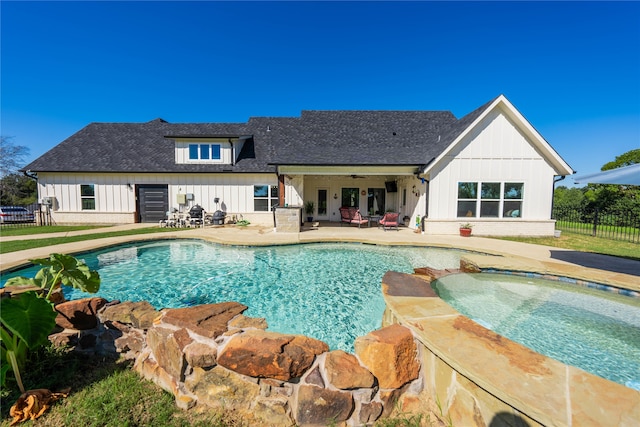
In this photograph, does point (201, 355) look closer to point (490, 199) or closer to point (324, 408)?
point (324, 408)

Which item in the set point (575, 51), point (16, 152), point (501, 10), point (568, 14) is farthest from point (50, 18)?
point (16, 152)

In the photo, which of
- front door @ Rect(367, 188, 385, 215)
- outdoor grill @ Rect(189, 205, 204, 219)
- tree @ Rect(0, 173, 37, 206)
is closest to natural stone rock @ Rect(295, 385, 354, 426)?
outdoor grill @ Rect(189, 205, 204, 219)

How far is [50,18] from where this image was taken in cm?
875

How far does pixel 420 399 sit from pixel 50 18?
1439 cm

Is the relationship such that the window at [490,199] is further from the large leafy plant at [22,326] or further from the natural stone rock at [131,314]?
the large leafy plant at [22,326]

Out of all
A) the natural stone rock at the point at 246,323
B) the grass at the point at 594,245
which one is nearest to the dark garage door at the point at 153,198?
the natural stone rock at the point at 246,323

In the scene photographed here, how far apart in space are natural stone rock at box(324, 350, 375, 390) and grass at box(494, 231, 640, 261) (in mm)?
10512

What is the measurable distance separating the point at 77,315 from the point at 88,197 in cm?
1764

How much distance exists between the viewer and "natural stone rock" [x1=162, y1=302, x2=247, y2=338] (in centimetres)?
269

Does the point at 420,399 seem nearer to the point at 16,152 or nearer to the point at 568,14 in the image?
the point at 568,14

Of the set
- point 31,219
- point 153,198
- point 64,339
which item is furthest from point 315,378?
point 31,219

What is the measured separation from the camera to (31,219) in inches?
682

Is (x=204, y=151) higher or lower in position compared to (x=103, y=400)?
higher

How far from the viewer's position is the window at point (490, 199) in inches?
506
